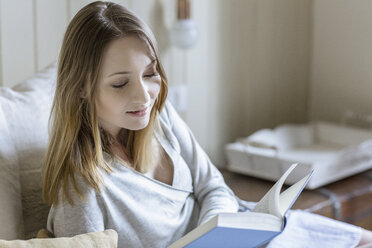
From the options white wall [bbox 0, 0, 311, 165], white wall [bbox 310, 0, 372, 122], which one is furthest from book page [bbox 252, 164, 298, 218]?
white wall [bbox 310, 0, 372, 122]

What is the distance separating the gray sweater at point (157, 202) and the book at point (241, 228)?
0.18 meters

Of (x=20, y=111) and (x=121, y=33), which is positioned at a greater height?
(x=121, y=33)

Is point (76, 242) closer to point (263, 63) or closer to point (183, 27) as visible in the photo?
point (183, 27)

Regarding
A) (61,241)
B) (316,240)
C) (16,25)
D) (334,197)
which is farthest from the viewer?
(334,197)

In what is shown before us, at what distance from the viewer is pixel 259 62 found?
2.30 meters

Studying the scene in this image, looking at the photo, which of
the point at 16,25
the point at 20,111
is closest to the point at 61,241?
the point at 20,111

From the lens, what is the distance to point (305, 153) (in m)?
2.04

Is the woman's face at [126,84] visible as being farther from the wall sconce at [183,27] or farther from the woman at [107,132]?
the wall sconce at [183,27]

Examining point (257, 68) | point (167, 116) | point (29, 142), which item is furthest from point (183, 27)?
point (29, 142)

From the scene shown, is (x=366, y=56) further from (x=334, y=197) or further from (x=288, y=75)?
(x=334, y=197)

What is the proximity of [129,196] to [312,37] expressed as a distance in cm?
161

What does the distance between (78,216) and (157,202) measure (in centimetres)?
21

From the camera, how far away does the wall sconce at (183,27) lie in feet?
6.18

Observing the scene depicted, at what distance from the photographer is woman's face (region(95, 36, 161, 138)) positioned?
1.03 metres
